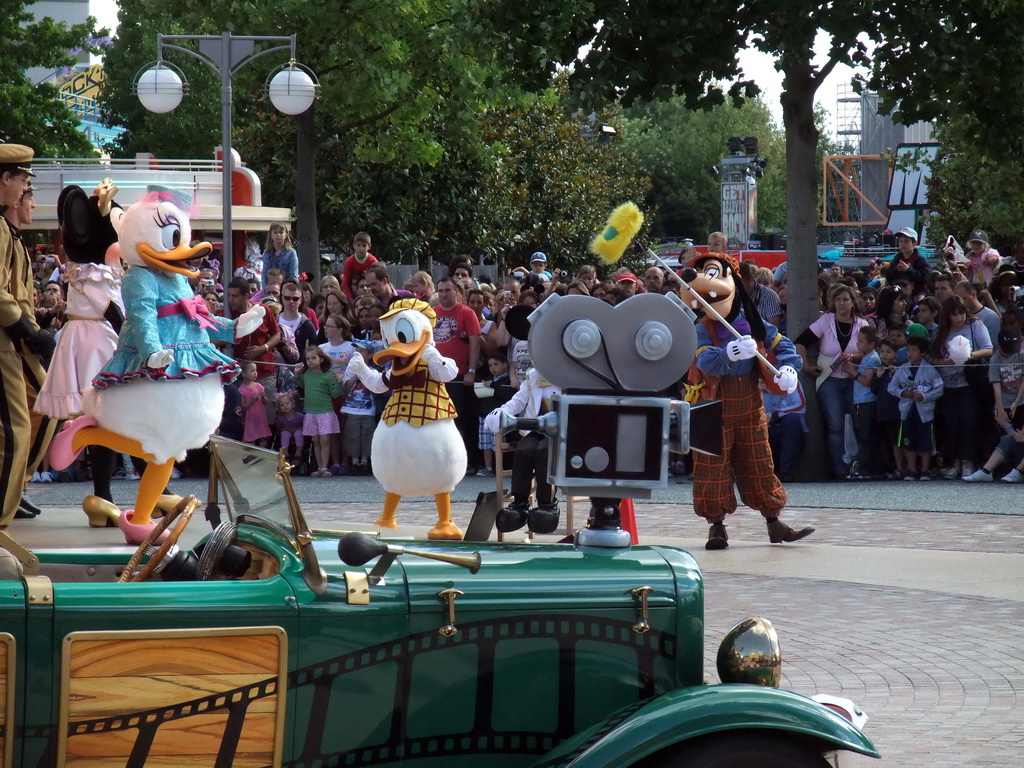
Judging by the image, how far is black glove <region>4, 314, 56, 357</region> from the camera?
25.6 feet

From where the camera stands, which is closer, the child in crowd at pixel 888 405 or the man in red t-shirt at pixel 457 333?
the child in crowd at pixel 888 405

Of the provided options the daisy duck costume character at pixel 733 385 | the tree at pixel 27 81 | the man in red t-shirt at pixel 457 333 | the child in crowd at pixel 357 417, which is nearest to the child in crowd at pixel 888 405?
the daisy duck costume character at pixel 733 385

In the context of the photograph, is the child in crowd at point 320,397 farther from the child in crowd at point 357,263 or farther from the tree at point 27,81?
the tree at point 27,81

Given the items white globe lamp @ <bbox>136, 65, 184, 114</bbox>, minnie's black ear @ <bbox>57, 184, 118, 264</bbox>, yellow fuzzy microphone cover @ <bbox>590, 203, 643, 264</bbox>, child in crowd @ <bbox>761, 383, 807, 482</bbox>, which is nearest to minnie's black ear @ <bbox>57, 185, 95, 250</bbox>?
minnie's black ear @ <bbox>57, 184, 118, 264</bbox>

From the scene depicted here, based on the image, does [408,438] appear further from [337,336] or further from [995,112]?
[995,112]

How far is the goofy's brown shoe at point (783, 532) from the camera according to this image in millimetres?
9062

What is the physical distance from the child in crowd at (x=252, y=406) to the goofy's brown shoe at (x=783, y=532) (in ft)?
19.0

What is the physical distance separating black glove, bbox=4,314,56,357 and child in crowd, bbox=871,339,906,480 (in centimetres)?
741

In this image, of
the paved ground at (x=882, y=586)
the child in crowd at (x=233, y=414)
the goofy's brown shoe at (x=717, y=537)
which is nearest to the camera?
the paved ground at (x=882, y=586)

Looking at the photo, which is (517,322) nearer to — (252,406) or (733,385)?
(733,385)

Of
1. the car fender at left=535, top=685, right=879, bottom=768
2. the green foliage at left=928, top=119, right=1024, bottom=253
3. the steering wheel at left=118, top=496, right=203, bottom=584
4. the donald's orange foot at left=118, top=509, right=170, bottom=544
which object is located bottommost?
the donald's orange foot at left=118, top=509, right=170, bottom=544

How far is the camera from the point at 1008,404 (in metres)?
12.0

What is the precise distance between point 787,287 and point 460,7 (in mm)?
4245

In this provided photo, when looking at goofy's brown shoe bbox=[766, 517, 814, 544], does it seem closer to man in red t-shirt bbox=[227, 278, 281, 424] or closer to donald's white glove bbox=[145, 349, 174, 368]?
donald's white glove bbox=[145, 349, 174, 368]
